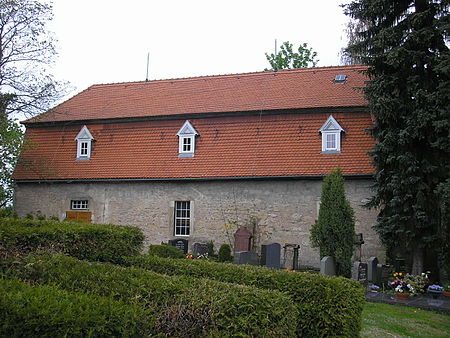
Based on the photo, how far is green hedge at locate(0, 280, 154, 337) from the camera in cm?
376

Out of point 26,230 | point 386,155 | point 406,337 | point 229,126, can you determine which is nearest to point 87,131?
point 229,126

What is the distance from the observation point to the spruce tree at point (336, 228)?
1374cm

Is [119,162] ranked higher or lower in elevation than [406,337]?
higher

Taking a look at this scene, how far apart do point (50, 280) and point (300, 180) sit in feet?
42.2

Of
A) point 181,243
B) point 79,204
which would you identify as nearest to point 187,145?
point 181,243

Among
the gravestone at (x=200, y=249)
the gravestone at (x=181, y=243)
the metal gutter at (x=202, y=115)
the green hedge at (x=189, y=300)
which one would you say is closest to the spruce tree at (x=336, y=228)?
the metal gutter at (x=202, y=115)

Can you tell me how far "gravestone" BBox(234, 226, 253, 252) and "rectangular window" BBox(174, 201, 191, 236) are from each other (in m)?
2.32

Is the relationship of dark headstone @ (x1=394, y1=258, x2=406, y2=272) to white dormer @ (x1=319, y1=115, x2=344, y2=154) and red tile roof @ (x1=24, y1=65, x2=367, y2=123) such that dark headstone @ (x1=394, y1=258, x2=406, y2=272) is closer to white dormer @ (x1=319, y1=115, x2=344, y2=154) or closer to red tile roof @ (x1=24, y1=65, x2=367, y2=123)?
white dormer @ (x1=319, y1=115, x2=344, y2=154)

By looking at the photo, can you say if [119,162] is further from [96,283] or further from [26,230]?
[96,283]

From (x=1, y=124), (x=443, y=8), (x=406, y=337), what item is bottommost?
(x=406, y=337)

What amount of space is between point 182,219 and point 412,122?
923 cm

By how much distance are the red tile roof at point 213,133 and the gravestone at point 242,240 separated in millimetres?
2146

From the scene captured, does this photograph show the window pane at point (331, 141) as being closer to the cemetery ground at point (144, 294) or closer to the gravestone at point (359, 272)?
the gravestone at point (359, 272)

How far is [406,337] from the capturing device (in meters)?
8.24
